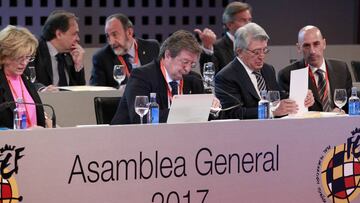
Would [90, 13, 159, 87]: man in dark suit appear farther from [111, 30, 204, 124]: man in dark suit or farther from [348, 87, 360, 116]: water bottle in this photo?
[348, 87, 360, 116]: water bottle

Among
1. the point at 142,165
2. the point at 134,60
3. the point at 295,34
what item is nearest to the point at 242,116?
the point at 142,165

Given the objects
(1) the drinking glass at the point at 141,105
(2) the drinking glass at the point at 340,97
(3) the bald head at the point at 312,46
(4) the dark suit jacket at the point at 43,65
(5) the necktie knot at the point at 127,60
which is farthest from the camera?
(5) the necktie knot at the point at 127,60

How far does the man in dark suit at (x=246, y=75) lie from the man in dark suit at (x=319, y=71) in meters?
0.34

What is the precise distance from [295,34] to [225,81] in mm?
5031

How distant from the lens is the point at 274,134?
5.26m

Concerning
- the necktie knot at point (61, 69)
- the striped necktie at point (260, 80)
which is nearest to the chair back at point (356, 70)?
the striped necktie at point (260, 80)

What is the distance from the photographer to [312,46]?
7.07m

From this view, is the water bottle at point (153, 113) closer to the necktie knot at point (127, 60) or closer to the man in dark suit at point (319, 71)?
the man in dark suit at point (319, 71)

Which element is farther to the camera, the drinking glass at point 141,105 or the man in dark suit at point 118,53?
the man in dark suit at point 118,53

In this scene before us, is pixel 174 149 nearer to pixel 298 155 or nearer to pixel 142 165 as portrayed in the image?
pixel 142 165

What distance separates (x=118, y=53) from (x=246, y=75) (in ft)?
6.88

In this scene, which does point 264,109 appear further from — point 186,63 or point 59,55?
point 59,55

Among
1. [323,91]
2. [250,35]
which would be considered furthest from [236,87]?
[323,91]

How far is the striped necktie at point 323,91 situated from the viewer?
689 cm
